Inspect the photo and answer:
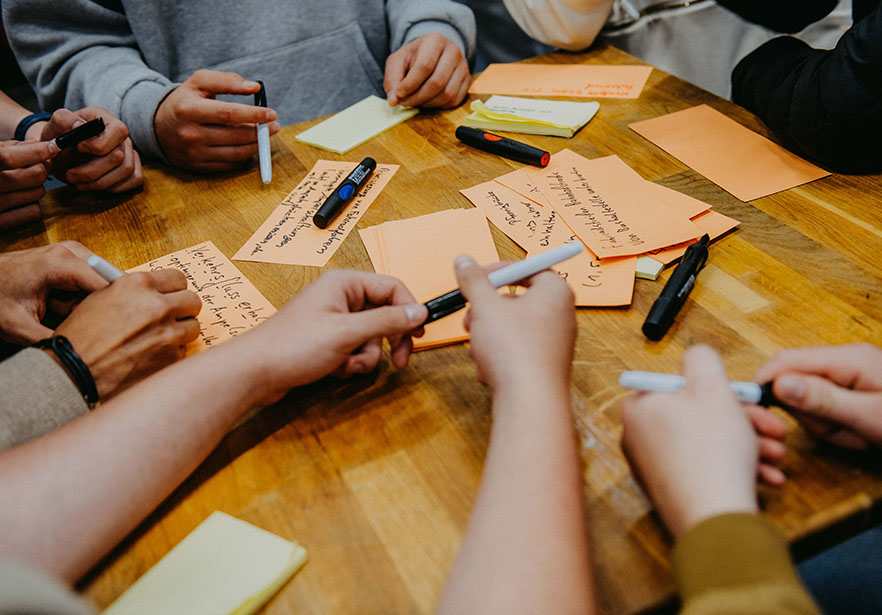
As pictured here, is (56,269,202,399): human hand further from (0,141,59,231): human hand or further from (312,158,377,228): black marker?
(0,141,59,231): human hand

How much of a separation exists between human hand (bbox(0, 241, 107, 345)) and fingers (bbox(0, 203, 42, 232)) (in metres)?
0.23

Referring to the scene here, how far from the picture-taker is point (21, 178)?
2.80 ft

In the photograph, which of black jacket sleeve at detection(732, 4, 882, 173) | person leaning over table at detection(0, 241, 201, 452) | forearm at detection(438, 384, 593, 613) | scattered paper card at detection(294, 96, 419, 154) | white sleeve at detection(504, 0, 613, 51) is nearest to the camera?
forearm at detection(438, 384, 593, 613)

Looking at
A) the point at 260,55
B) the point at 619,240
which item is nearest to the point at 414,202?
the point at 619,240

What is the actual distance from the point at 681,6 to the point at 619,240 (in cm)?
103

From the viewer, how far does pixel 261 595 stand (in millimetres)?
418

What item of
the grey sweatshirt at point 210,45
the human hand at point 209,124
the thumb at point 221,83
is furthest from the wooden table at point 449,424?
the grey sweatshirt at point 210,45

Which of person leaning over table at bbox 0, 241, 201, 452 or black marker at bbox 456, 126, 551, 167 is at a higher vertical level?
black marker at bbox 456, 126, 551, 167

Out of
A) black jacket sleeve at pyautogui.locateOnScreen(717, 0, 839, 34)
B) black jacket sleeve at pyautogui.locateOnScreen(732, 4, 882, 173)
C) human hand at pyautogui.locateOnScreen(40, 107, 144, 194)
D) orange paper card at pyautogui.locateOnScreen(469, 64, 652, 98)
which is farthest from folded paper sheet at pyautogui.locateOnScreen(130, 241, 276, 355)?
black jacket sleeve at pyautogui.locateOnScreen(717, 0, 839, 34)

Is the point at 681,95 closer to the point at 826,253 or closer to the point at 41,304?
the point at 826,253

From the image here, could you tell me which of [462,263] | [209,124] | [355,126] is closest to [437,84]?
[355,126]

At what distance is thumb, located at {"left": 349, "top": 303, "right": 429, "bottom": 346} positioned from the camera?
55 centimetres

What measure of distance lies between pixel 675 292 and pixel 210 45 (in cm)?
110

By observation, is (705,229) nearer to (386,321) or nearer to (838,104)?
(838,104)
